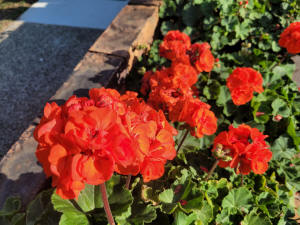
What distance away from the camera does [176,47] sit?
1.47m

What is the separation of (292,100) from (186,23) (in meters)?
1.05

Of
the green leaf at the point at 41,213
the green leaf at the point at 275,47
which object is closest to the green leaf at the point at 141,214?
the green leaf at the point at 41,213

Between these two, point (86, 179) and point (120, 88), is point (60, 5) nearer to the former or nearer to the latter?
point (120, 88)

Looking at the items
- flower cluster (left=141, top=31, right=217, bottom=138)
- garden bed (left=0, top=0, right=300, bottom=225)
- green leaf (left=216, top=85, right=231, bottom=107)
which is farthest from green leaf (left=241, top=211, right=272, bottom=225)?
green leaf (left=216, top=85, right=231, bottom=107)

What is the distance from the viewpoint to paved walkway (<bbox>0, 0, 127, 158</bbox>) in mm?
2475

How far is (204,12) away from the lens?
205 centimetres

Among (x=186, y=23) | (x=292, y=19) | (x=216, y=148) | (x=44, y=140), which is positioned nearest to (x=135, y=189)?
(x=216, y=148)

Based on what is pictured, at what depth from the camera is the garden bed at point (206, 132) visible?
3.10 ft

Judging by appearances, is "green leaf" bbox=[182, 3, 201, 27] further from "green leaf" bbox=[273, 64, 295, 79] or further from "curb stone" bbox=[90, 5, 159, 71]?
"green leaf" bbox=[273, 64, 295, 79]

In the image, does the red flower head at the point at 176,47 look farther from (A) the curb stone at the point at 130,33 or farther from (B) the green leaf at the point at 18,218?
(B) the green leaf at the point at 18,218

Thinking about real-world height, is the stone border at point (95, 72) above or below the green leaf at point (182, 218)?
above

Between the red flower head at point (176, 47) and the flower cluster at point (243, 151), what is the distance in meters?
0.55

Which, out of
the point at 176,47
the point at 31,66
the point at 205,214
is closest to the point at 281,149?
the point at 205,214

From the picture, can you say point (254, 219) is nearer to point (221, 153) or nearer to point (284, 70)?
point (221, 153)
